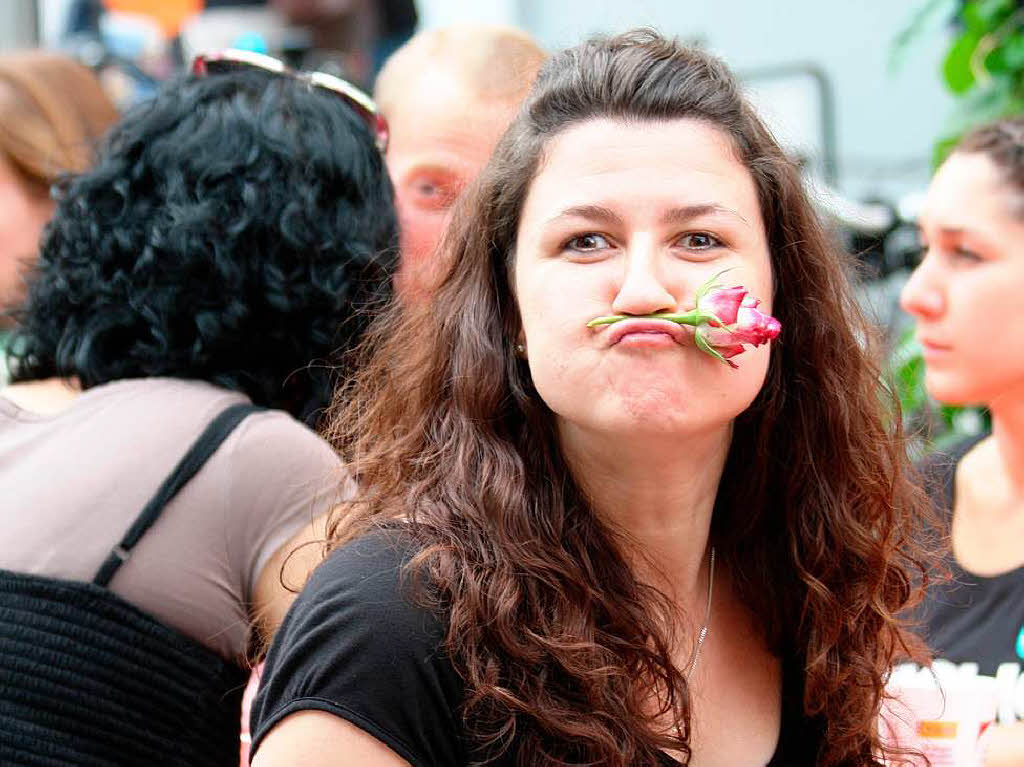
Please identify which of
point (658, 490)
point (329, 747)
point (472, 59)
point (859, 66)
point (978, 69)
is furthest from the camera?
point (859, 66)

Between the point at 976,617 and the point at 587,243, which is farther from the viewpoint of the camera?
the point at 976,617

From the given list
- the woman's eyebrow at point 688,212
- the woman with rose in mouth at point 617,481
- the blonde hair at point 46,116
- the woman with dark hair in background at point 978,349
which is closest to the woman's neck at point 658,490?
the woman with rose in mouth at point 617,481

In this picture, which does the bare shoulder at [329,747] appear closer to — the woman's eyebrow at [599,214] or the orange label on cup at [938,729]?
the woman's eyebrow at [599,214]

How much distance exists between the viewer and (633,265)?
1508 millimetres

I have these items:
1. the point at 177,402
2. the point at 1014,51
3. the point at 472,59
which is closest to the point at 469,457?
the point at 177,402

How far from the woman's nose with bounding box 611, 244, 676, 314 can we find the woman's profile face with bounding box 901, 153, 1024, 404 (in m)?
1.45

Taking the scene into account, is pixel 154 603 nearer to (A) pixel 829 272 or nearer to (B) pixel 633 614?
(B) pixel 633 614

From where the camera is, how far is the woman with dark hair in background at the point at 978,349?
2.53 metres

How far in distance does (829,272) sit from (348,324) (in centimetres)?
79

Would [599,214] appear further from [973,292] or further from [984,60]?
[984,60]

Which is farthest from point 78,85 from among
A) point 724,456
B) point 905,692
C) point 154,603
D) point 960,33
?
point 960,33

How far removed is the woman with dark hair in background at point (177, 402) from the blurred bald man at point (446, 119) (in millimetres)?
448

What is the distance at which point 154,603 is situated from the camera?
174cm

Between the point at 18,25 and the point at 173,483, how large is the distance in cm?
523
